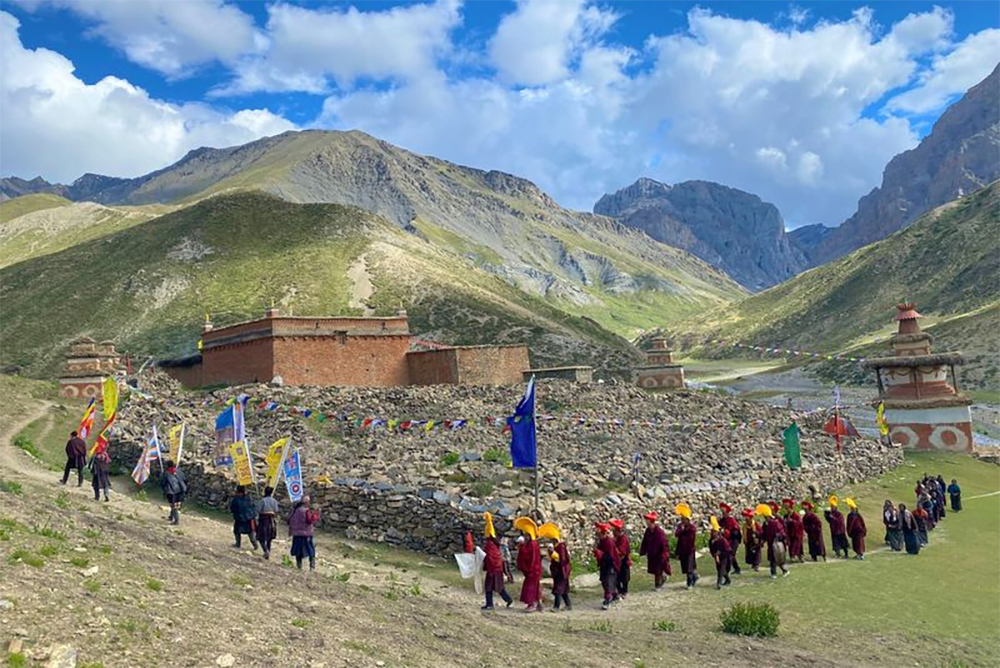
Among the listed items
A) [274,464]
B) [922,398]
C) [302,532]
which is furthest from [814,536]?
[922,398]

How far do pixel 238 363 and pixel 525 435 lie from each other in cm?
2827

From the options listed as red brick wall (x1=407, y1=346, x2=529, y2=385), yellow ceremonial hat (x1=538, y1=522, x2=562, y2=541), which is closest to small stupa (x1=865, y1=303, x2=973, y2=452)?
red brick wall (x1=407, y1=346, x2=529, y2=385)

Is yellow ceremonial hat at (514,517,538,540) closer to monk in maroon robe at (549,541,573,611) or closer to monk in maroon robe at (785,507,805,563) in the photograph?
monk in maroon robe at (549,541,573,611)

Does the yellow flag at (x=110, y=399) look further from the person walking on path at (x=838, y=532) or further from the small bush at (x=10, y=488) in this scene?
the person walking on path at (x=838, y=532)

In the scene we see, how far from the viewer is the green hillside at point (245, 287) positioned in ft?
237

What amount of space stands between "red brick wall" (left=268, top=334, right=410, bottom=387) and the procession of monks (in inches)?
979

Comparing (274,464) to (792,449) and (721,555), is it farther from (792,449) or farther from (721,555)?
(792,449)

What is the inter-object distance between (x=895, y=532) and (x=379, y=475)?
12.5 metres

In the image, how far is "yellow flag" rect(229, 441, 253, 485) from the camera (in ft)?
54.9

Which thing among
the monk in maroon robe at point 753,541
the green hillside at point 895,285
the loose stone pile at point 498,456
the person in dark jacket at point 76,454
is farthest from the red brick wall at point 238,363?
the green hillside at point 895,285

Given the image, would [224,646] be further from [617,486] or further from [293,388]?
[293,388]

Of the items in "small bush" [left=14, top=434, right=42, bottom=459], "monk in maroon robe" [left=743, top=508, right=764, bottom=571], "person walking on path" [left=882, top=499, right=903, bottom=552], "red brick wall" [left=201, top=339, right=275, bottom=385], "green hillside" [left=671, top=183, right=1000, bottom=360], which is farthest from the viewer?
"green hillside" [left=671, top=183, right=1000, bottom=360]

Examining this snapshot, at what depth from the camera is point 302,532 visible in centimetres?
1396

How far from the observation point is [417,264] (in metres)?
90.7
